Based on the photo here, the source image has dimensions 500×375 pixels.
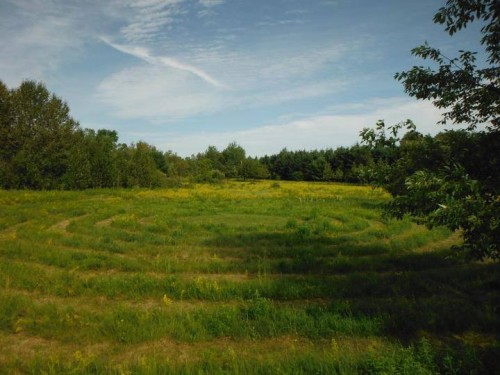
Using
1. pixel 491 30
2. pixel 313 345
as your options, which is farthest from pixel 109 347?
pixel 491 30

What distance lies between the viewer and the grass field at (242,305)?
22.5 feet

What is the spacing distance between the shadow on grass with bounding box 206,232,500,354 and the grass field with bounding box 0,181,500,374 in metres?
0.05

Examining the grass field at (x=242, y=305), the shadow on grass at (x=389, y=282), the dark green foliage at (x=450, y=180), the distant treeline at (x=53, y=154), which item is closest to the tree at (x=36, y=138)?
the distant treeline at (x=53, y=154)

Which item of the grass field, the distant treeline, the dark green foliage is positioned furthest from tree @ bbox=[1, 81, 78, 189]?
the dark green foliage

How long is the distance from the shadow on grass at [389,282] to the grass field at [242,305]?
0.05 m

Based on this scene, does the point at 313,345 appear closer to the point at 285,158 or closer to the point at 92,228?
the point at 92,228

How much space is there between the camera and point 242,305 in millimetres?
9766

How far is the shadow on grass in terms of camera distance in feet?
28.0

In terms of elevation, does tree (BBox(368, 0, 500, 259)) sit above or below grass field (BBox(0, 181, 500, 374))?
above

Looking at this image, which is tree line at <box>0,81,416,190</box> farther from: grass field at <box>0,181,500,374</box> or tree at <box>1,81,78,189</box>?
grass field at <box>0,181,500,374</box>

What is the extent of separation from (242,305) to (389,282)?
5.13m

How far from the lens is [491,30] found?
7336 millimetres

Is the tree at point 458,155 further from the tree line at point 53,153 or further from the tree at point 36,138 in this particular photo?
the tree at point 36,138

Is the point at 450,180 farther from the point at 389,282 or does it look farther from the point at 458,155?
the point at 389,282
